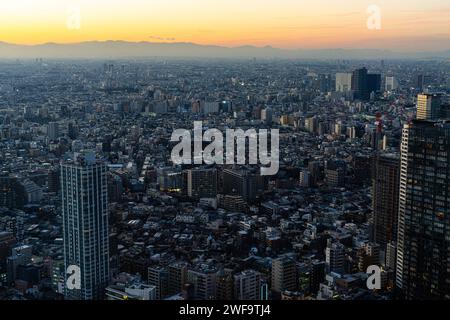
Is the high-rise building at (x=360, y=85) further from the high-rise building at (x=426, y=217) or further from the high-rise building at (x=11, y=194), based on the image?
the high-rise building at (x=426, y=217)

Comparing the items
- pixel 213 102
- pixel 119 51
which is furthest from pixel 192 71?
pixel 119 51

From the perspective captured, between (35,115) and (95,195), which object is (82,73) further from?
(95,195)

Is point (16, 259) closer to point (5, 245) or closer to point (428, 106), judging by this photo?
point (5, 245)

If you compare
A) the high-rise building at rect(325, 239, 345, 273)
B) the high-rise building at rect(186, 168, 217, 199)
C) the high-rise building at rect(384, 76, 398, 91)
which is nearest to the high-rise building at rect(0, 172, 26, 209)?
the high-rise building at rect(186, 168, 217, 199)

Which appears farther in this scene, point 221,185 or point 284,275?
point 221,185

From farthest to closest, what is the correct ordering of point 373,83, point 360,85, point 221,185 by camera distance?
point 360,85 < point 373,83 < point 221,185

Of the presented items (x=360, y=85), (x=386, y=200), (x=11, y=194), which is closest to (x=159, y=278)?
(x=386, y=200)

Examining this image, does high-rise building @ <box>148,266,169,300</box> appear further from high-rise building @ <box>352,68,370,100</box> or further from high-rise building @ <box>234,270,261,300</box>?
high-rise building @ <box>352,68,370,100</box>
